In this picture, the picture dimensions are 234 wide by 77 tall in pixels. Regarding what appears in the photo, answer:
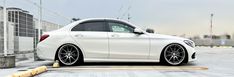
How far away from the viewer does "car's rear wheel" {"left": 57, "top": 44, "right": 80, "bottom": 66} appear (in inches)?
360

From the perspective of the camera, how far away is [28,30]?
11805 millimetres

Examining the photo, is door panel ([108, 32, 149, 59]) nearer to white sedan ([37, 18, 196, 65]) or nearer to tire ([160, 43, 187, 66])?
white sedan ([37, 18, 196, 65])

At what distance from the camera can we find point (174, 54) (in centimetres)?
923

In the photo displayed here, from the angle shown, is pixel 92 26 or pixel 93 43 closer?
pixel 93 43

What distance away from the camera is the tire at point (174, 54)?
9.23 metres

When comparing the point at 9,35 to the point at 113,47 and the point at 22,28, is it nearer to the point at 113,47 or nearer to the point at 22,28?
the point at 22,28

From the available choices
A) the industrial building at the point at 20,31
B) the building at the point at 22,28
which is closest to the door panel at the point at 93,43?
the industrial building at the point at 20,31

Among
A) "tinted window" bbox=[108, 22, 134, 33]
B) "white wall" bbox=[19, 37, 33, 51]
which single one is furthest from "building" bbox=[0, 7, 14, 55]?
"tinted window" bbox=[108, 22, 134, 33]

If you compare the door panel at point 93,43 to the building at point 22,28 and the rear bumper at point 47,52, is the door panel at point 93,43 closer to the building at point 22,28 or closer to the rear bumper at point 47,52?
the rear bumper at point 47,52

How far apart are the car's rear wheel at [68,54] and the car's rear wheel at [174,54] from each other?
2141 millimetres

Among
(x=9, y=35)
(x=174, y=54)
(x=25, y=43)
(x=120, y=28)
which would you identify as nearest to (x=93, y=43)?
(x=120, y=28)

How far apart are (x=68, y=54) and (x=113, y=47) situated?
3.65 ft

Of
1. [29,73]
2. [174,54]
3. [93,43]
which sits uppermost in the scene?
[93,43]

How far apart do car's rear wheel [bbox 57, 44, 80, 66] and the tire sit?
2117 millimetres
